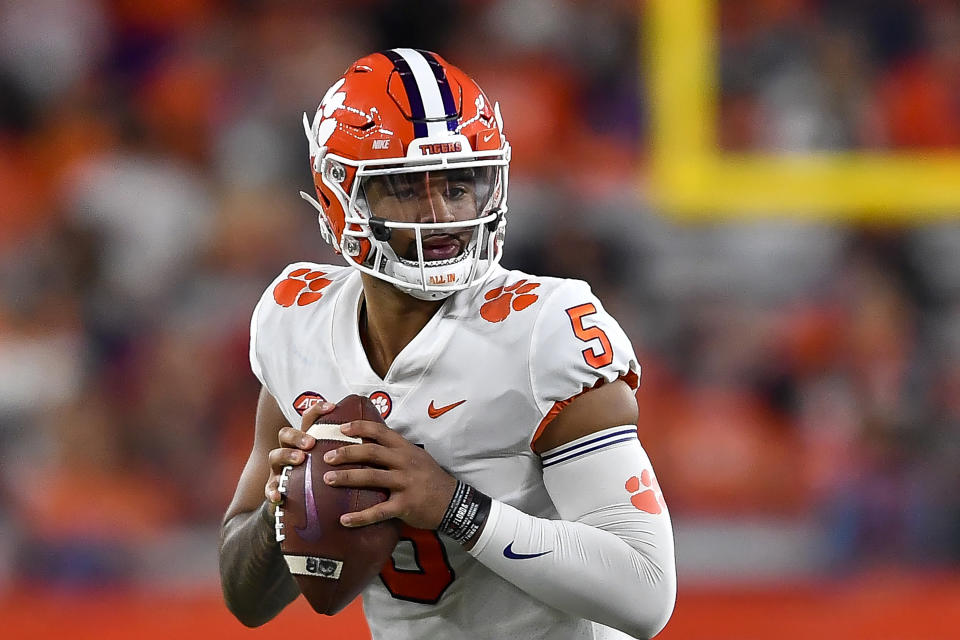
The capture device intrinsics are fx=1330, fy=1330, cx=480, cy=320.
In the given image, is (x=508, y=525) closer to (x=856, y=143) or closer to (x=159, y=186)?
(x=856, y=143)

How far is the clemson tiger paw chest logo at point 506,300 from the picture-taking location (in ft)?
5.47

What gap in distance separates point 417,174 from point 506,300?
0.19 meters

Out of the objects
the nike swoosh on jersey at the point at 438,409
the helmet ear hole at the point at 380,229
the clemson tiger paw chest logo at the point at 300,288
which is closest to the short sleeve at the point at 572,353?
the nike swoosh on jersey at the point at 438,409

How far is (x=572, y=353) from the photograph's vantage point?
159cm

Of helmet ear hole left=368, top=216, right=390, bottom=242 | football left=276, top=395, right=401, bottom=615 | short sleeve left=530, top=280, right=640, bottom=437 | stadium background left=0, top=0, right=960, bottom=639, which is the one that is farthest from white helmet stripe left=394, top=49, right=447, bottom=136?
stadium background left=0, top=0, right=960, bottom=639

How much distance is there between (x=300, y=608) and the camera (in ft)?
10.6

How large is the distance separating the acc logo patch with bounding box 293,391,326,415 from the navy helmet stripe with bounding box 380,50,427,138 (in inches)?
14.3

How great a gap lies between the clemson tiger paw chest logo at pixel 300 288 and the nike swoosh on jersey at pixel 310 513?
378 mm

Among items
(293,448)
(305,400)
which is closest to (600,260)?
(305,400)

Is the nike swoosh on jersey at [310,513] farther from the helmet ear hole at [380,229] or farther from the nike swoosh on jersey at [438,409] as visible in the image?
the helmet ear hole at [380,229]

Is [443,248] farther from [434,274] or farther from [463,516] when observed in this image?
[463,516]

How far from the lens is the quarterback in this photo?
155cm

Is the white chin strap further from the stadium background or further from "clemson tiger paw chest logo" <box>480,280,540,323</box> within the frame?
the stadium background

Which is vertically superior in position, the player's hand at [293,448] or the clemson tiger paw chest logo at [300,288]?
the clemson tiger paw chest logo at [300,288]
